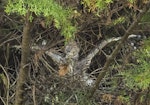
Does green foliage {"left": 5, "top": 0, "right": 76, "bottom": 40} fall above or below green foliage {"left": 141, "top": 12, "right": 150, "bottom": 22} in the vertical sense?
above

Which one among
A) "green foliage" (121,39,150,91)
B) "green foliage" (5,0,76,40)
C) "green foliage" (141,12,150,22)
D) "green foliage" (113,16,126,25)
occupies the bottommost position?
"green foliage" (121,39,150,91)

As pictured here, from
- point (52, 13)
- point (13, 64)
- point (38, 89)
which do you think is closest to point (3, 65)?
point (13, 64)

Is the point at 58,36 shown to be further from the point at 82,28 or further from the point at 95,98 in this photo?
the point at 95,98

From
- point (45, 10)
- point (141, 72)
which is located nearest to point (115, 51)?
point (141, 72)

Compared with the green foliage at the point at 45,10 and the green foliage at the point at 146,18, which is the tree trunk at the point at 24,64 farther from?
the green foliage at the point at 146,18

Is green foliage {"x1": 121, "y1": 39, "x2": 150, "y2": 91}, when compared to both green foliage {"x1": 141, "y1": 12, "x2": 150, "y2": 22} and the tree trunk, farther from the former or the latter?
the tree trunk

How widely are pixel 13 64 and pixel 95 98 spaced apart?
685 millimetres

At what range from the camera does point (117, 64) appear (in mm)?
2049

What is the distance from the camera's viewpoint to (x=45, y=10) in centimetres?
137

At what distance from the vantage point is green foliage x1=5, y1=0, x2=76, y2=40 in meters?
1.34

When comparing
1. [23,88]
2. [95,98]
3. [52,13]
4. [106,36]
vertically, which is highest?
[52,13]

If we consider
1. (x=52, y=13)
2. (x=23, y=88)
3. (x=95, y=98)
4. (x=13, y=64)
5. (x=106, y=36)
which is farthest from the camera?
(x=13, y=64)

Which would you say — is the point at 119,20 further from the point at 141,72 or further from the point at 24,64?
the point at 24,64

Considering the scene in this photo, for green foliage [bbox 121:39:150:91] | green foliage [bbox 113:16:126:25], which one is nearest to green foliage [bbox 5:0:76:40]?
green foliage [bbox 121:39:150:91]
